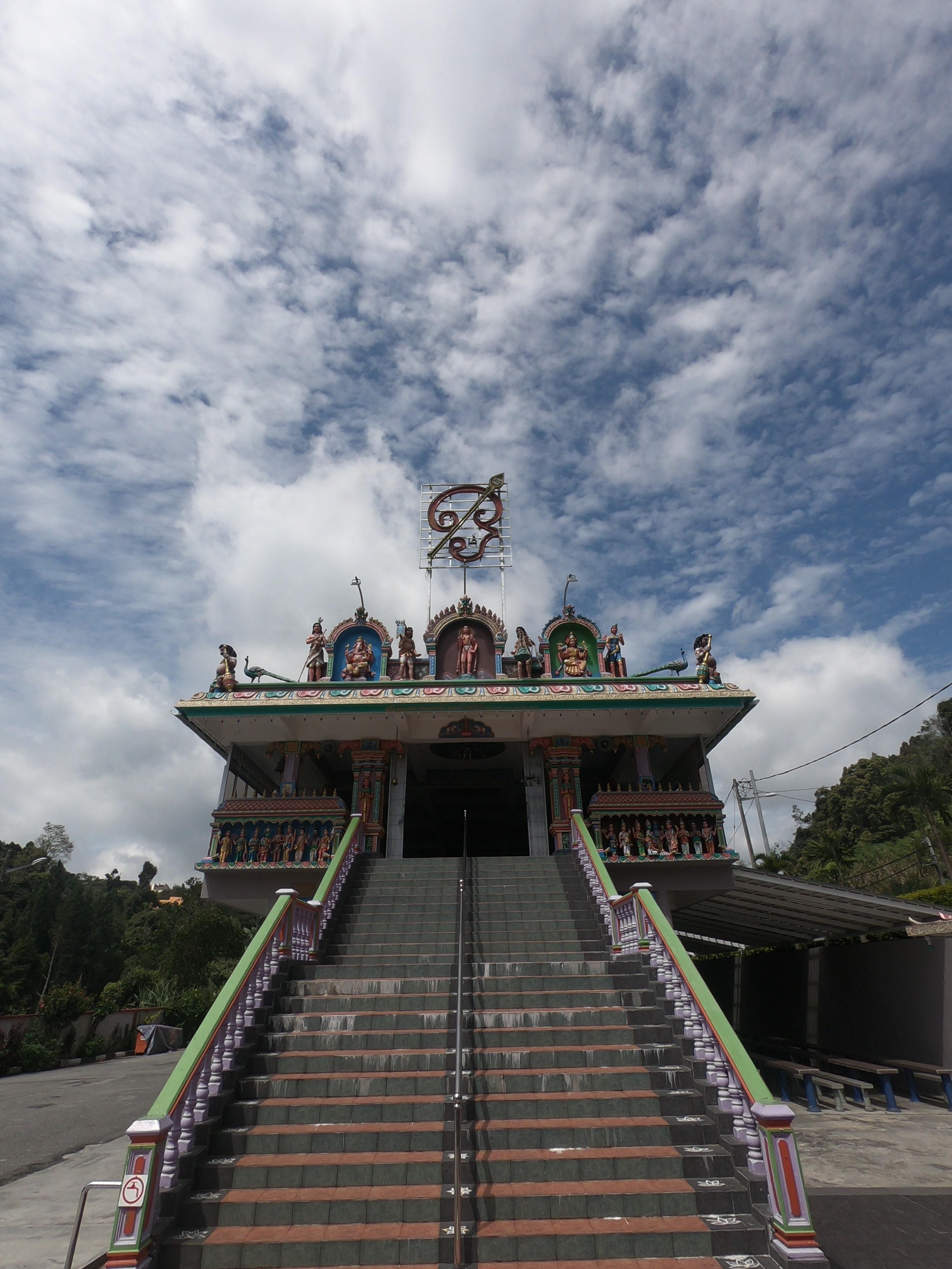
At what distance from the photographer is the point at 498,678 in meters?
14.0

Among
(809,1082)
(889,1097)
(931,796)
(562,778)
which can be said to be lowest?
(889,1097)

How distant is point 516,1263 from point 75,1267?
3.15 metres

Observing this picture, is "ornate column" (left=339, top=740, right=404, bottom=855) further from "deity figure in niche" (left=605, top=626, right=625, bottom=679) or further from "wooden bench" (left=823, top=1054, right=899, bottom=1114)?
"wooden bench" (left=823, top=1054, right=899, bottom=1114)

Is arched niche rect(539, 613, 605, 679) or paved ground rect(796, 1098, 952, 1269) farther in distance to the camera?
arched niche rect(539, 613, 605, 679)

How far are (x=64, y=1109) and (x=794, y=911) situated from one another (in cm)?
1430

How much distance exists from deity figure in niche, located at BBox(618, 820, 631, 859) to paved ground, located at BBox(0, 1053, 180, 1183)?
884 cm

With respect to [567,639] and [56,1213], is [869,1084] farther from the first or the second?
[56,1213]

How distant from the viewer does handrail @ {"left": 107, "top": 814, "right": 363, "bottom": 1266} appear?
441 centimetres

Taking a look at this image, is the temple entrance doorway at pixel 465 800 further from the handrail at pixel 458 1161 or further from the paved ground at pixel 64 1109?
the handrail at pixel 458 1161

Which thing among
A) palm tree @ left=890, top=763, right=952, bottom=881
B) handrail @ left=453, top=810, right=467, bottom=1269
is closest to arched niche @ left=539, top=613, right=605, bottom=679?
handrail @ left=453, top=810, right=467, bottom=1269

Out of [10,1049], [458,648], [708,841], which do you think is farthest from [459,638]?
[10,1049]

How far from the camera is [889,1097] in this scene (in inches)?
403

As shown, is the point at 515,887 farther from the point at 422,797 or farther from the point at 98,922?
the point at 98,922

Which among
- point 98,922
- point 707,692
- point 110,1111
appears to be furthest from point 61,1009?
point 707,692
